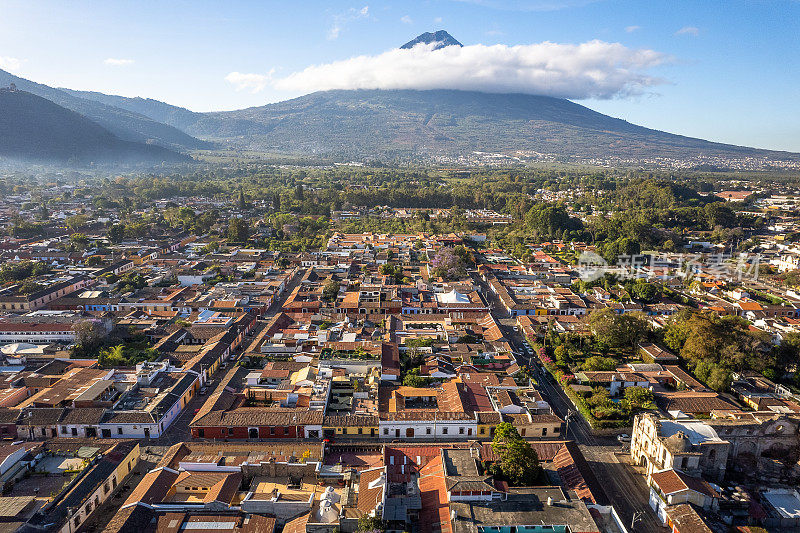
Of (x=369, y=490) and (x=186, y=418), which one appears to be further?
(x=186, y=418)

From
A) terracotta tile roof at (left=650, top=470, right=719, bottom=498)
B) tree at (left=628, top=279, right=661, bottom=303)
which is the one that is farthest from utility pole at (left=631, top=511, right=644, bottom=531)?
tree at (left=628, top=279, right=661, bottom=303)

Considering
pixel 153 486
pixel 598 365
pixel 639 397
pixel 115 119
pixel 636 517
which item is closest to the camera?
pixel 153 486

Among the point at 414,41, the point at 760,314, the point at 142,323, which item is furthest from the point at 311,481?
the point at 414,41

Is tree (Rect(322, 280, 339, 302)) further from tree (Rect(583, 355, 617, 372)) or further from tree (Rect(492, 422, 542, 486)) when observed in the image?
tree (Rect(492, 422, 542, 486))

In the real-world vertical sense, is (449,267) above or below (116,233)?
below

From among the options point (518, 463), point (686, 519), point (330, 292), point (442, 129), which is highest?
point (442, 129)

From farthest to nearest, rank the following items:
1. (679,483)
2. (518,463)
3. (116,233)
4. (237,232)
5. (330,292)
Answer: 1. (237,232)
2. (116,233)
3. (330,292)
4. (518,463)
5. (679,483)

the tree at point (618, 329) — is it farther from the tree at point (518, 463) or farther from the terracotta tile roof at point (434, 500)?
the terracotta tile roof at point (434, 500)

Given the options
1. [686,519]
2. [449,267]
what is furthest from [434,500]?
[449,267]

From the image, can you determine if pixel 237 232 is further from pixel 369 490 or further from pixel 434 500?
pixel 434 500
